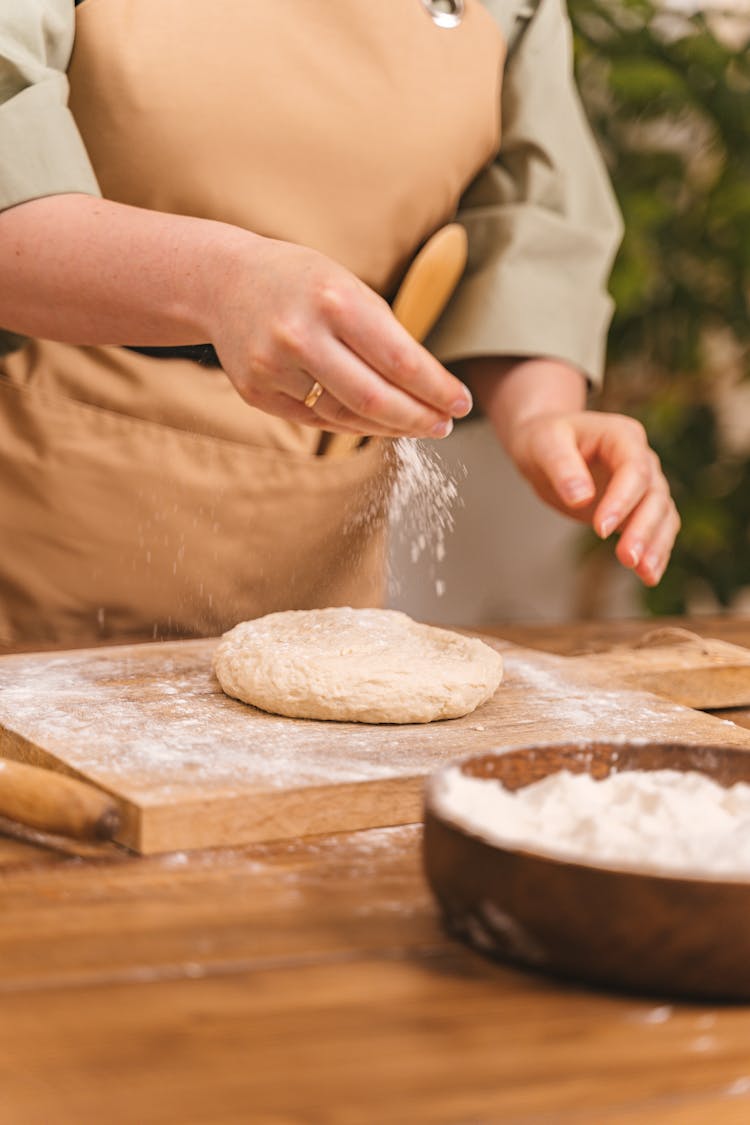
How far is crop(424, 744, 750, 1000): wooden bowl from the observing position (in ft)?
1.50

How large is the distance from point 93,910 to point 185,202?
2.71 feet

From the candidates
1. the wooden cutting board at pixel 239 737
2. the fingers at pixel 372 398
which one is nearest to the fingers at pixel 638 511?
the wooden cutting board at pixel 239 737

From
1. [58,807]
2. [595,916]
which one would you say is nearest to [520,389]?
[58,807]

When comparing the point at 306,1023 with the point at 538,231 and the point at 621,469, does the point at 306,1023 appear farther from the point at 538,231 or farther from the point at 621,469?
the point at 538,231

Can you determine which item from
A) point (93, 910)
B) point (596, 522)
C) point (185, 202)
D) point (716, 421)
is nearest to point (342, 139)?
point (185, 202)

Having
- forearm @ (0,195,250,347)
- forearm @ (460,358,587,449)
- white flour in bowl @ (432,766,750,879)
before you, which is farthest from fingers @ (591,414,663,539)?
white flour in bowl @ (432,766,750,879)

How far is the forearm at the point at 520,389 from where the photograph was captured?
53.7 inches

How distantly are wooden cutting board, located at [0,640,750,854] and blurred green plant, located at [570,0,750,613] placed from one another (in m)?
1.35

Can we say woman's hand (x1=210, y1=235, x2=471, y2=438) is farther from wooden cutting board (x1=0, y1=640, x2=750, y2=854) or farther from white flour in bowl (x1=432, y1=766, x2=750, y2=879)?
white flour in bowl (x1=432, y1=766, x2=750, y2=879)

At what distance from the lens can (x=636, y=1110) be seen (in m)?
0.41

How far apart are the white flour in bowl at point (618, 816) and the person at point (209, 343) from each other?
20.1 inches

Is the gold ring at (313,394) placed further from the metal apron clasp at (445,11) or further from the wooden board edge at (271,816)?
the metal apron clasp at (445,11)

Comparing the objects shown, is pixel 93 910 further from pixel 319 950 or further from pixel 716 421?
pixel 716 421

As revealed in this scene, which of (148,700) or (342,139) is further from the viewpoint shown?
(342,139)
